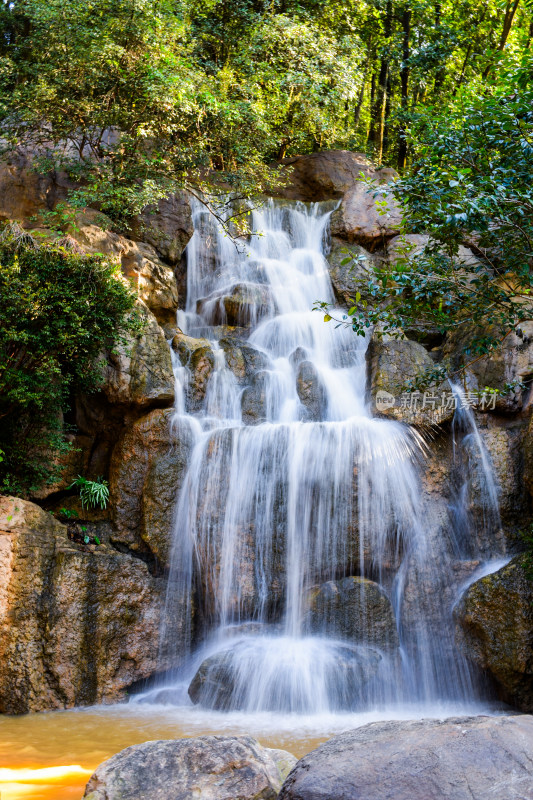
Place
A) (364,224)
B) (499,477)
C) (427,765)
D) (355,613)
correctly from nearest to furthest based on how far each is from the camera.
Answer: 1. (427,765)
2. (355,613)
3. (499,477)
4. (364,224)

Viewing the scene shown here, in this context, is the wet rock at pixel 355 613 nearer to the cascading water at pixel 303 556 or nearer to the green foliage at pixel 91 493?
the cascading water at pixel 303 556

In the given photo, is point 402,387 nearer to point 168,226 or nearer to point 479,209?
point 479,209

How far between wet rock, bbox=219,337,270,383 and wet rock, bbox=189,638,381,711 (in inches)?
209

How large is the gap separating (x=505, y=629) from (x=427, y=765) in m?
4.75

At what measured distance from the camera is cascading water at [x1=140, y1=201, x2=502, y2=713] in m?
7.31

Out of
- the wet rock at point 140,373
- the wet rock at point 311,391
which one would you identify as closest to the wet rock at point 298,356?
the wet rock at point 311,391

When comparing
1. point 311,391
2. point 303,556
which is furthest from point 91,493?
point 311,391

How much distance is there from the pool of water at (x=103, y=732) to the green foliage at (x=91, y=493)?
2887 mm

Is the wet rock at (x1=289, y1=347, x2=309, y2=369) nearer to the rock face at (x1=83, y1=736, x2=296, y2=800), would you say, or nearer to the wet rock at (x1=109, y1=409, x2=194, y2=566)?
the wet rock at (x1=109, y1=409, x2=194, y2=566)

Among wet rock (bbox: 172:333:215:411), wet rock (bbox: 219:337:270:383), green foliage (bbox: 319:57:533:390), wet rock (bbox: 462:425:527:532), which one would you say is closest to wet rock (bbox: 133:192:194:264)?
wet rock (bbox: 172:333:215:411)

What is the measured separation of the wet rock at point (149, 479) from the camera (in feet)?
29.5

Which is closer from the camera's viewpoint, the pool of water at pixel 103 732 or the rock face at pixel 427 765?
the rock face at pixel 427 765

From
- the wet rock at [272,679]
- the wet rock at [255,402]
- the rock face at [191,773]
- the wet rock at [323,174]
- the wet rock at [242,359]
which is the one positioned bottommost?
the wet rock at [272,679]

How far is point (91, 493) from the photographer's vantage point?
30.1 ft
